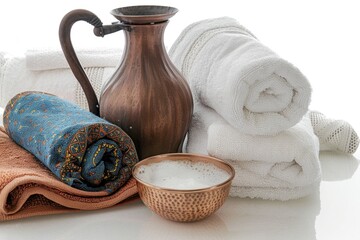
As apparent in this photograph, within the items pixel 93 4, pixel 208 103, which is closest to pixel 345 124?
pixel 208 103

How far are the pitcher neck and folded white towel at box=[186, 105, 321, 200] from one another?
120 mm

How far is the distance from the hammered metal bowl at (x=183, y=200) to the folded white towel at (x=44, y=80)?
0.30 m

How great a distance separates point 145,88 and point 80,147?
115 millimetres

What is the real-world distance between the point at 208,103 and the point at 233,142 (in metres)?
0.10

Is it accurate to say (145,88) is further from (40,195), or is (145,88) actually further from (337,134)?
(337,134)

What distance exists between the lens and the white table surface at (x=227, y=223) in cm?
78

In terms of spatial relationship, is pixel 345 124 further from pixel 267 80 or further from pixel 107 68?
pixel 107 68

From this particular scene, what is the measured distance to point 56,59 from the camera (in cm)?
108

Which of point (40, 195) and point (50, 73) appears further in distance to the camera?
point (50, 73)

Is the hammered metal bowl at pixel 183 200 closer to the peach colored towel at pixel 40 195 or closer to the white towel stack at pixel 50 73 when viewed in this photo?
the peach colored towel at pixel 40 195

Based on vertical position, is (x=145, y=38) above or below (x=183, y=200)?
above

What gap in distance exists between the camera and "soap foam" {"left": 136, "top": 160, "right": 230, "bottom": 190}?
81 cm

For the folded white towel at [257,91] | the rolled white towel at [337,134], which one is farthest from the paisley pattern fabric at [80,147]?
the rolled white towel at [337,134]

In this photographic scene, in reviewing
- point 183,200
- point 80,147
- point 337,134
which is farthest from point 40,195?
point 337,134
